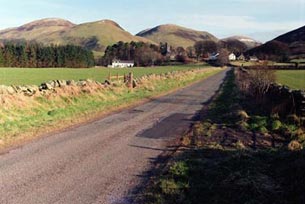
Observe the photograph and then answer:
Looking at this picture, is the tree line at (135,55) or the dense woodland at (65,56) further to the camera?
the tree line at (135,55)

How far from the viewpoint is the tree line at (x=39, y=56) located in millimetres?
→ 109438

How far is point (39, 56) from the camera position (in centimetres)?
11744

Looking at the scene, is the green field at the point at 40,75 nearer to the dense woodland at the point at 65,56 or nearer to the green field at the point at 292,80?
the green field at the point at 292,80

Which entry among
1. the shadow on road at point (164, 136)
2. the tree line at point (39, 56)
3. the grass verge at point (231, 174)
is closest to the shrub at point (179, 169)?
the grass verge at point (231, 174)

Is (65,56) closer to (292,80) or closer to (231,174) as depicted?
(292,80)

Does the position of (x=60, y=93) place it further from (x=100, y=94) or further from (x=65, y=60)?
(x=65, y=60)

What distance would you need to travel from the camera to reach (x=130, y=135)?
46.5ft

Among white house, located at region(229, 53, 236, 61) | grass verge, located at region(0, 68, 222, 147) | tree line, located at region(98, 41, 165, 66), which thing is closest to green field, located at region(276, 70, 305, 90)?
grass verge, located at region(0, 68, 222, 147)

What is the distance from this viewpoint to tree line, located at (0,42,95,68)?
359ft

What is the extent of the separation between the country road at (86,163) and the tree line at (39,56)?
100m

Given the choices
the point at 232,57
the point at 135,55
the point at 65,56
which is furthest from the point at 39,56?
the point at 232,57

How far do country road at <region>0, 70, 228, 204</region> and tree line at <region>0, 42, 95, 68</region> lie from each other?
100 metres

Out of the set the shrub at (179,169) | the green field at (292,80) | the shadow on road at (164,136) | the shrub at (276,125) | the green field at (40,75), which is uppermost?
the shrub at (179,169)

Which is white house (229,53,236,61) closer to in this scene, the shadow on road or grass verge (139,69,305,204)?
the shadow on road
